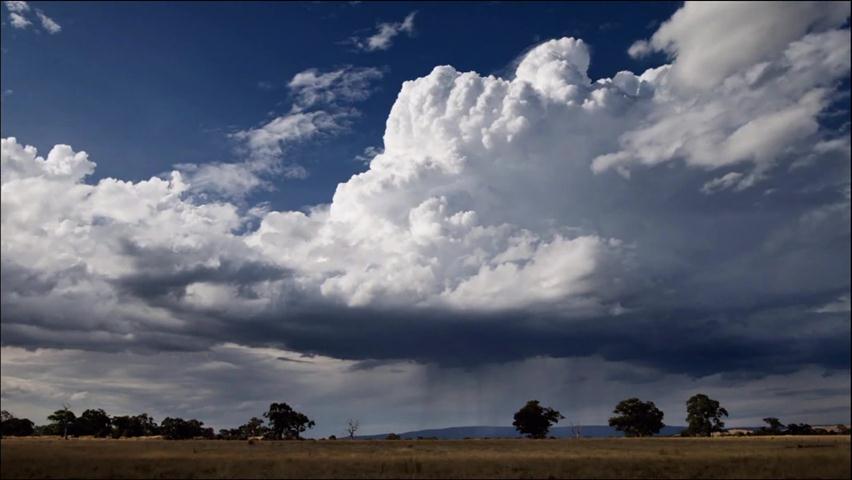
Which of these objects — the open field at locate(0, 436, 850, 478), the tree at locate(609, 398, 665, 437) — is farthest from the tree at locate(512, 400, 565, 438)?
the open field at locate(0, 436, 850, 478)

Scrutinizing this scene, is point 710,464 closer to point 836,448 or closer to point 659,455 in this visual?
point 659,455

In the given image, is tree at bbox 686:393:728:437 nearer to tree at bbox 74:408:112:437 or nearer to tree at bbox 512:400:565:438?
tree at bbox 512:400:565:438

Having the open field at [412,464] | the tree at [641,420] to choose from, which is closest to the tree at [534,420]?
the tree at [641,420]

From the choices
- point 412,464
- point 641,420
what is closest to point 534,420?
point 641,420

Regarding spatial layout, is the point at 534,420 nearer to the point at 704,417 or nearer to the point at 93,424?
the point at 704,417

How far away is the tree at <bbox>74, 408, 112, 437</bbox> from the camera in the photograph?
194500 millimetres

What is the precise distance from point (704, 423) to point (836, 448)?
118 metres

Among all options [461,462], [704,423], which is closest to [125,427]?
[461,462]

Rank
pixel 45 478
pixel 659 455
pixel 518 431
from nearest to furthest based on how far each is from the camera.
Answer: pixel 45 478
pixel 659 455
pixel 518 431

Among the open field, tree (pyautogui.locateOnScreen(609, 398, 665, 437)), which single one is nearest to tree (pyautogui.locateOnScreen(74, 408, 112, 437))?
the open field

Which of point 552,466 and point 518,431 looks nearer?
point 552,466

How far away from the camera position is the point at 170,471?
68750 millimetres

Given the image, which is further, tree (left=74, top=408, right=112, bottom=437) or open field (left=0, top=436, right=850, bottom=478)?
tree (left=74, top=408, right=112, bottom=437)

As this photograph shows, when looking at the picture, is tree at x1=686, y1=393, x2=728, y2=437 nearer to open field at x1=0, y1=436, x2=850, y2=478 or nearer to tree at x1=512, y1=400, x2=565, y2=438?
tree at x1=512, y1=400, x2=565, y2=438
